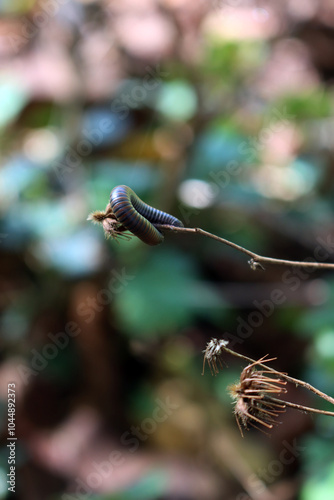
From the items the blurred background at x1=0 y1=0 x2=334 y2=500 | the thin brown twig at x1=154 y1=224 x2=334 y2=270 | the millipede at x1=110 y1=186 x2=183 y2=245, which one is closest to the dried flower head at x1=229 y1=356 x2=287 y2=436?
the thin brown twig at x1=154 y1=224 x2=334 y2=270

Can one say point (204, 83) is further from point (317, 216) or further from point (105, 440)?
point (105, 440)

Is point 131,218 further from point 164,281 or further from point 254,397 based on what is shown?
point 164,281

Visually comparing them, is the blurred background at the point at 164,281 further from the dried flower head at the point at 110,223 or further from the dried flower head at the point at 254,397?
the dried flower head at the point at 110,223

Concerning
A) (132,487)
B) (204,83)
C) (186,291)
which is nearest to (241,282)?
(186,291)

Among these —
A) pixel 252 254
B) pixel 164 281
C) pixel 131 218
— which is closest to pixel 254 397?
pixel 252 254

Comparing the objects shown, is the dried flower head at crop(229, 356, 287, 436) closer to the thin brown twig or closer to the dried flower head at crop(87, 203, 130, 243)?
the thin brown twig
